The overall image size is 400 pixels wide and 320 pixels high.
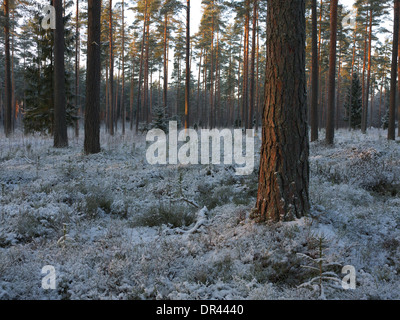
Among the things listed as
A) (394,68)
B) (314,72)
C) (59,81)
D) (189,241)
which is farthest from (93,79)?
(394,68)

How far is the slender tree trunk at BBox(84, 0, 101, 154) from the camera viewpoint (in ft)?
30.3

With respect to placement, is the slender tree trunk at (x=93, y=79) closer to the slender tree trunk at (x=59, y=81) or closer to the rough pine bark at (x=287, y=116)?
the slender tree trunk at (x=59, y=81)

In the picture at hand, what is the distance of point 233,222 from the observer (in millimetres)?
4238

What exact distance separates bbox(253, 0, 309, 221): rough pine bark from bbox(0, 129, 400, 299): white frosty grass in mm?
393

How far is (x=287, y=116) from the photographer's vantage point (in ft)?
12.6

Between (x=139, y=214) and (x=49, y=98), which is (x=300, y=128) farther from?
(x=49, y=98)

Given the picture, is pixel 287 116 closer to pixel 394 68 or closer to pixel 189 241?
pixel 189 241

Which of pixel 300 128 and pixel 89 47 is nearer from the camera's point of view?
pixel 300 128

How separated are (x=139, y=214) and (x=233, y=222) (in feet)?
6.22

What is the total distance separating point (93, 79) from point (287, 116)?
8108 millimetres

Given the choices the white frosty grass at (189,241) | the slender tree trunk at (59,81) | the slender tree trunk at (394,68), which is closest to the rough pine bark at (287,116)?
the white frosty grass at (189,241)

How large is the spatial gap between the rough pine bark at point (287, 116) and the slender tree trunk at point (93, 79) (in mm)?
7628

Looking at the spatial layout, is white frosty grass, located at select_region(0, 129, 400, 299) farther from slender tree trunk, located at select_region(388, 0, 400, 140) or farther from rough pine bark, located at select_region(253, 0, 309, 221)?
slender tree trunk, located at select_region(388, 0, 400, 140)
